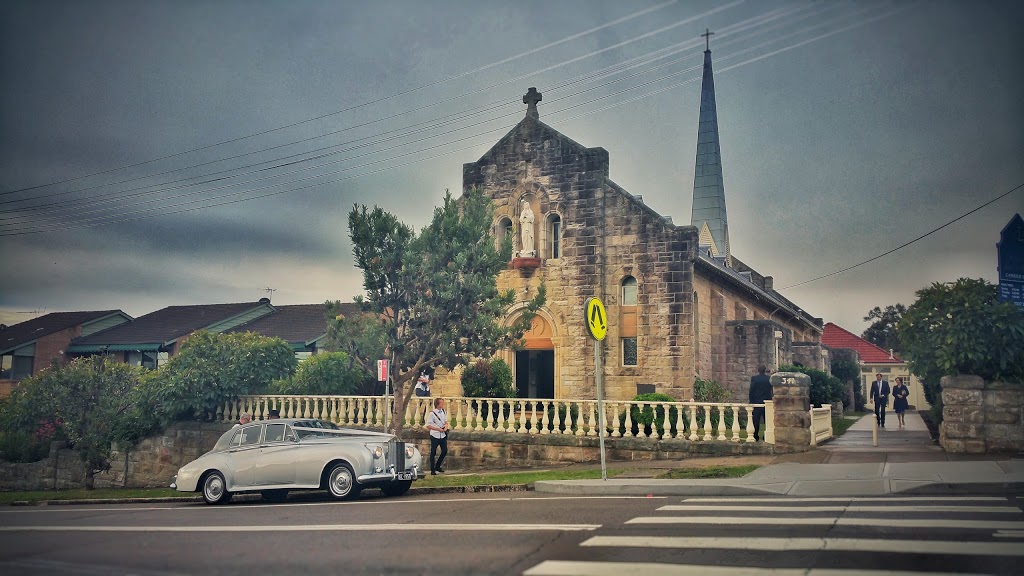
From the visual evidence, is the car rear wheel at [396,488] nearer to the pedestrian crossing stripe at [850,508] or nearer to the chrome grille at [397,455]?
the chrome grille at [397,455]

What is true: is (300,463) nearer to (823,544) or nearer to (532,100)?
(823,544)

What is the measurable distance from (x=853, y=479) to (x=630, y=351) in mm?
14349

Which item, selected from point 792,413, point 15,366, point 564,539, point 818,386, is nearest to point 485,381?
point 792,413

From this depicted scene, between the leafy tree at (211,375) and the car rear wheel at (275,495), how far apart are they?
9.20m

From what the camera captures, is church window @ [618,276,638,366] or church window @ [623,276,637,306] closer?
church window @ [618,276,638,366]

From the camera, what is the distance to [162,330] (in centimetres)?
4616

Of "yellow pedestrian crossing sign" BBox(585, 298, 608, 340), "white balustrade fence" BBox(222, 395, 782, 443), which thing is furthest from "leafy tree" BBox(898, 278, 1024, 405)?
"yellow pedestrian crossing sign" BBox(585, 298, 608, 340)

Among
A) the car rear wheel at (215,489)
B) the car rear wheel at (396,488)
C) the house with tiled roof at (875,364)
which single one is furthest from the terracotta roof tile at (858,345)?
the car rear wheel at (215,489)

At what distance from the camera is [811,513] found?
392 inches

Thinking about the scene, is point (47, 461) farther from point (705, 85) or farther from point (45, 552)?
point (705, 85)

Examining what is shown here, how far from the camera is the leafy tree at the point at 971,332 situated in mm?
16562

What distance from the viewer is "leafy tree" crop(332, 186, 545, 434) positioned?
815 inches

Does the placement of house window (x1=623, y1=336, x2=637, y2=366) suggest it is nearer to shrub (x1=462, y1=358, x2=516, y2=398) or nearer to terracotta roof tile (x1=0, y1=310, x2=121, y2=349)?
shrub (x1=462, y1=358, x2=516, y2=398)

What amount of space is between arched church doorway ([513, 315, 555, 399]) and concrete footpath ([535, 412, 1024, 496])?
1229 cm
